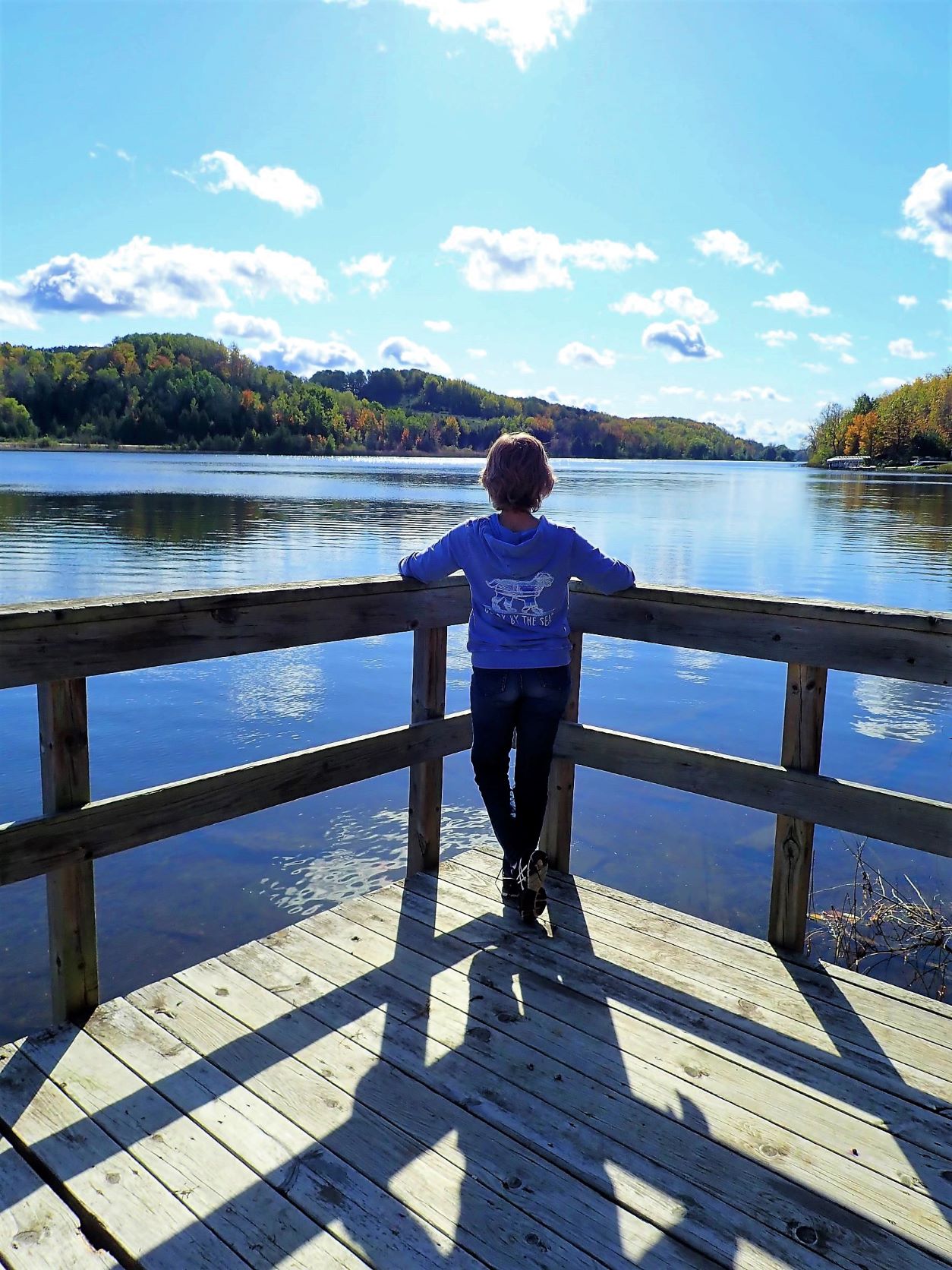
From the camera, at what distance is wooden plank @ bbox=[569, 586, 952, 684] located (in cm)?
312

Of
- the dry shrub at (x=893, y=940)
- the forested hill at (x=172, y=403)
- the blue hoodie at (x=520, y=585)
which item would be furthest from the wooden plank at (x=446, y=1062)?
the forested hill at (x=172, y=403)

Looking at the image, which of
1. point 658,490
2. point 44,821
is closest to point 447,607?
point 44,821

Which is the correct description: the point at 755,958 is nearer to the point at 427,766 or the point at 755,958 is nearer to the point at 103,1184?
the point at 427,766

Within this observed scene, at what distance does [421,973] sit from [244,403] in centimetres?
15220

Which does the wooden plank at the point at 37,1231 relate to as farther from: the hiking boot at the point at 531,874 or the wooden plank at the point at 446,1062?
the hiking boot at the point at 531,874

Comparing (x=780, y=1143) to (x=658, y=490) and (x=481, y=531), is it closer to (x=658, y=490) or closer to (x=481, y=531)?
(x=481, y=531)

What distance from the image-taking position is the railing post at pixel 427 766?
394 centimetres

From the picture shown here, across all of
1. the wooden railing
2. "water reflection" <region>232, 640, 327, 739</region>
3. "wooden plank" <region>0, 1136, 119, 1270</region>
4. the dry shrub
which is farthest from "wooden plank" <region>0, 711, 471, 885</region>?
"water reflection" <region>232, 640, 327, 739</region>

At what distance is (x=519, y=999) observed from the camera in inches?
125

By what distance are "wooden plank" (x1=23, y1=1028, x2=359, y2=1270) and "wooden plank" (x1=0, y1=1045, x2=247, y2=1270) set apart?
0.02 metres

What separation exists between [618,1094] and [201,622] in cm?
180

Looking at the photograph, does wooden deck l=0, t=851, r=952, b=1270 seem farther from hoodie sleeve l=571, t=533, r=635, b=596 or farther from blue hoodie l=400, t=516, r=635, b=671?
hoodie sleeve l=571, t=533, r=635, b=596

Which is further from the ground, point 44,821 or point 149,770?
point 44,821

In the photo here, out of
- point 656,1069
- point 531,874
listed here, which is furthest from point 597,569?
point 656,1069
